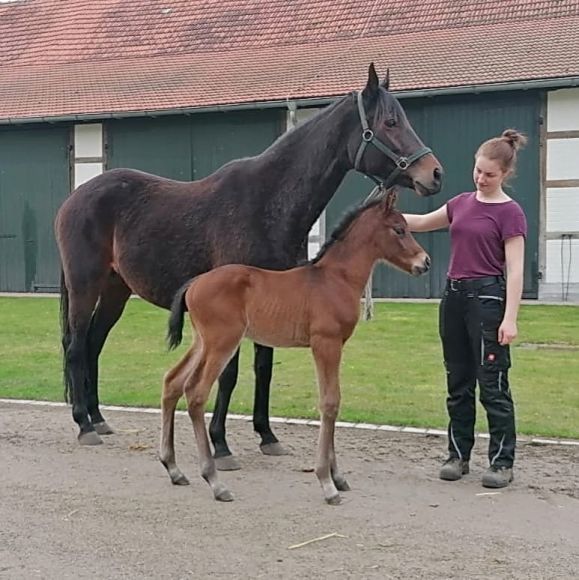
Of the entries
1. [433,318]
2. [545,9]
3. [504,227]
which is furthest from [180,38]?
[504,227]

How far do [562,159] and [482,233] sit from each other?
11.4 meters

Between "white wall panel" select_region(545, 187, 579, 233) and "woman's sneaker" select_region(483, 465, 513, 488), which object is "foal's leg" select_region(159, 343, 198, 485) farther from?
"white wall panel" select_region(545, 187, 579, 233)

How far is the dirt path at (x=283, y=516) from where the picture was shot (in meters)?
3.90

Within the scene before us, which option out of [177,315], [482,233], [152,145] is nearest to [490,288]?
[482,233]

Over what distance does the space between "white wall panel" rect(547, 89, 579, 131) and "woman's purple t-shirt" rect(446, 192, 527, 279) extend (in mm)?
11172

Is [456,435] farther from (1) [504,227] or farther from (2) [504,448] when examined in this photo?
(1) [504,227]

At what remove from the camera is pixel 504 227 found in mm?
5176

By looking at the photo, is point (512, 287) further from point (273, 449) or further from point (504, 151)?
point (273, 449)

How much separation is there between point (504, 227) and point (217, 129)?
1385 centimetres

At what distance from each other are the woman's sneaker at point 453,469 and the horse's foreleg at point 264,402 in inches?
47.7

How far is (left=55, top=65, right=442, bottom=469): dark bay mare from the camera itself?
219 inches

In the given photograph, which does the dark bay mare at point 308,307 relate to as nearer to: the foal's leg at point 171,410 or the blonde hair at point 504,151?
the foal's leg at point 171,410

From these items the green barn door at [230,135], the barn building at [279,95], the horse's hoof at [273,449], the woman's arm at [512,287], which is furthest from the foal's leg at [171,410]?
the green barn door at [230,135]

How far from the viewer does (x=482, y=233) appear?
5.23 meters
